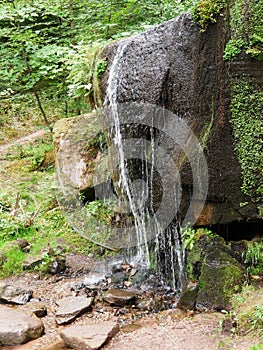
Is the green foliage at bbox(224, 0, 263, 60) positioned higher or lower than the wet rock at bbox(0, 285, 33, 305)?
higher

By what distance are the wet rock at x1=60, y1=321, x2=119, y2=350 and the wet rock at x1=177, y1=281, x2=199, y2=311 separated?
86cm

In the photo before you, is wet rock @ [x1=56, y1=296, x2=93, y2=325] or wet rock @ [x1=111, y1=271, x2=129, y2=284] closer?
wet rock @ [x1=56, y1=296, x2=93, y2=325]

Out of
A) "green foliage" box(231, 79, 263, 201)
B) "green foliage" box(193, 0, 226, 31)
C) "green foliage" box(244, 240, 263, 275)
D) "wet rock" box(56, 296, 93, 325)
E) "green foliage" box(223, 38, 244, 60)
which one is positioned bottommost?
"wet rock" box(56, 296, 93, 325)

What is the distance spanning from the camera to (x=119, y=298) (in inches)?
192

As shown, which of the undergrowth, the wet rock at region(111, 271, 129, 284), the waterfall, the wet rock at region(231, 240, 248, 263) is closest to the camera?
the wet rock at region(231, 240, 248, 263)

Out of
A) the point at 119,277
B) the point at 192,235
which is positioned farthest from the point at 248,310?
the point at 119,277

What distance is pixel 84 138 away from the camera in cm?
735

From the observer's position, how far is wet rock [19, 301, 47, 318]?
4.68 m

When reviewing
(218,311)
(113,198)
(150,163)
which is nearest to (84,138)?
(113,198)

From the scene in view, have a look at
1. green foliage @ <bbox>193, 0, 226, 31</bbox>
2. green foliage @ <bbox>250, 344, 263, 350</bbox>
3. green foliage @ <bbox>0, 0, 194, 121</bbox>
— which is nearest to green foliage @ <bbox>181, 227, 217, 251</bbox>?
green foliage @ <bbox>250, 344, 263, 350</bbox>

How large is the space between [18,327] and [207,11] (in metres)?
4.27

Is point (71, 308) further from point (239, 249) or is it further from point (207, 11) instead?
point (207, 11)

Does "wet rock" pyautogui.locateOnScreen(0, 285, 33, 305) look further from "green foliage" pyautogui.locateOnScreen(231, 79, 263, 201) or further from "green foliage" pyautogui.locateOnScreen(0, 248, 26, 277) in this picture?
"green foliage" pyautogui.locateOnScreen(231, 79, 263, 201)

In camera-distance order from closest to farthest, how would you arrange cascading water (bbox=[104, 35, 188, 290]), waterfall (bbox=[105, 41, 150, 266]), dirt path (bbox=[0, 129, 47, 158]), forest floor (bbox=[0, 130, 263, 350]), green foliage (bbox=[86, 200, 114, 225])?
forest floor (bbox=[0, 130, 263, 350]), cascading water (bbox=[104, 35, 188, 290]), waterfall (bbox=[105, 41, 150, 266]), green foliage (bbox=[86, 200, 114, 225]), dirt path (bbox=[0, 129, 47, 158])
